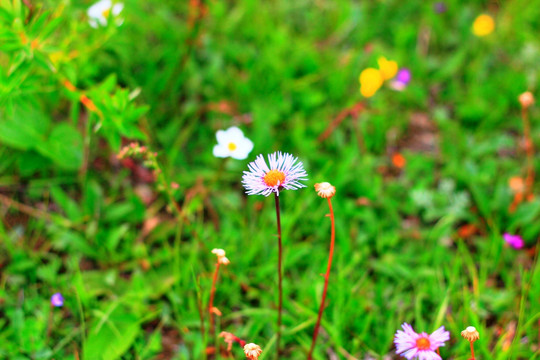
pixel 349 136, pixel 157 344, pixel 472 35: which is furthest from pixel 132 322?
pixel 472 35

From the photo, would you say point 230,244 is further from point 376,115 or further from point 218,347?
point 376,115

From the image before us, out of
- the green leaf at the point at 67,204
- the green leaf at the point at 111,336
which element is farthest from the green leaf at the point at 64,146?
the green leaf at the point at 111,336

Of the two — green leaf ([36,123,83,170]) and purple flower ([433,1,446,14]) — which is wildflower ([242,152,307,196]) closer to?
green leaf ([36,123,83,170])

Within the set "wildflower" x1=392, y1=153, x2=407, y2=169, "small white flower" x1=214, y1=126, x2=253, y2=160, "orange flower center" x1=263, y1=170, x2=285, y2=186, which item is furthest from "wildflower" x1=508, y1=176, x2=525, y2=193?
"orange flower center" x1=263, y1=170, x2=285, y2=186

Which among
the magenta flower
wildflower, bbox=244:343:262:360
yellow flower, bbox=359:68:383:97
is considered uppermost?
yellow flower, bbox=359:68:383:97

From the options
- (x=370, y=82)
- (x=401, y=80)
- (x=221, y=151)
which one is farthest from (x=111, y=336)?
(x=401, y=80)

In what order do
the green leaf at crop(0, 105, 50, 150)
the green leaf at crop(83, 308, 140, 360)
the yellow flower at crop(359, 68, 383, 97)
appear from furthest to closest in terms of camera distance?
the yellow flower at crop(359, 68, 383, 97)
the green leaf at crop(0, 105, 50, 150)
the green leaf at crop(83, 308, 140, 360)

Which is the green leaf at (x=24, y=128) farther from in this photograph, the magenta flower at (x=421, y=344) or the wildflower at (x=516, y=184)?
the wildflower at (x=516, y=184)
